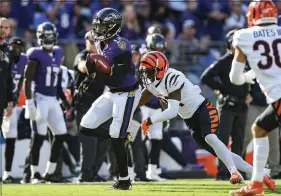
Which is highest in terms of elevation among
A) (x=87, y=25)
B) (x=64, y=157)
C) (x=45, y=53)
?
(x=87, y=25)

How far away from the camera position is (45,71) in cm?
1050

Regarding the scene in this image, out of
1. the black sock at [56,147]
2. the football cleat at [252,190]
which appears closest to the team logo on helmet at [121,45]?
the football cleat at [252,190]

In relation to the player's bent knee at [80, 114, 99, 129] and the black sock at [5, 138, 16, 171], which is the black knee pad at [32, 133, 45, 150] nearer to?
the black sock at [5, 138, 16, 171]

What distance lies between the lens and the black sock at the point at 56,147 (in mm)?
10461

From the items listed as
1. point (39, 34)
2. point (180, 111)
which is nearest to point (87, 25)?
point (39, 34)

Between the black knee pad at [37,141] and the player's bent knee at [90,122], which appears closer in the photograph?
the player's bent knee at [90,122]

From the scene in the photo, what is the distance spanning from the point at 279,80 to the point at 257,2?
2.52ft

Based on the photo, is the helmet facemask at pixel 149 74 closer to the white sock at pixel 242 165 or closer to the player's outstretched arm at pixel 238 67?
the white sock at pixel 242 165

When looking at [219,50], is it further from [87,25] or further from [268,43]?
[268,43]

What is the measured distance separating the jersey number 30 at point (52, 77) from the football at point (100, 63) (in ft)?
7.97

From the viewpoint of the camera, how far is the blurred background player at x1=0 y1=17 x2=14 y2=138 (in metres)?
10.1

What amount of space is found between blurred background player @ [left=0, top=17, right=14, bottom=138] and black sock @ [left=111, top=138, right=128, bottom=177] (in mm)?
2504

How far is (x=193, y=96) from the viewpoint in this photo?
8.43 m

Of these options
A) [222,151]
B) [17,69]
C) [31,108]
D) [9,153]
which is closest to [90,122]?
[222,151]
